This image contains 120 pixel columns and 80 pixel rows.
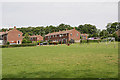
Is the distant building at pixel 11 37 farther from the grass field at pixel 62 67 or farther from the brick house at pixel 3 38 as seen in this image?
the grass field at pixel 62 67

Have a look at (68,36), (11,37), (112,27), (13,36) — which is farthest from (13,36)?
(112,27)

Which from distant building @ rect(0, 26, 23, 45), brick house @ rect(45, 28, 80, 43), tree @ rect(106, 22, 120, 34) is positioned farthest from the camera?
tree @ rect(106, 22, 120, 34)

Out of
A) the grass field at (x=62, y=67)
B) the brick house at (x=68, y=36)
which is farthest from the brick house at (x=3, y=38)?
the grass field at (x=62, y=67)

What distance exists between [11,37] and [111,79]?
61810mm

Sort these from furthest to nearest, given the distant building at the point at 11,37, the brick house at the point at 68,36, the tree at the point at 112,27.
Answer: the tree at the point at 112,27, the brick house at the point at 68,36, the distant building at the point at 11,37

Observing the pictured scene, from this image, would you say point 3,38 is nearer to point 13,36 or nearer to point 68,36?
point 13,36

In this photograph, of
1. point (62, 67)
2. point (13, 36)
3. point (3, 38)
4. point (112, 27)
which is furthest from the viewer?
point (112, 27)

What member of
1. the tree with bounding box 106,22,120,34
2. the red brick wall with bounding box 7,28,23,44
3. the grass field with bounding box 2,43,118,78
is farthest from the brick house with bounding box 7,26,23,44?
the tree with bounding box 106,22,120,34

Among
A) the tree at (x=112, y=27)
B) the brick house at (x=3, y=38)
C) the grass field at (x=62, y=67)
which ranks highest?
the tree at (x=112, y=27)

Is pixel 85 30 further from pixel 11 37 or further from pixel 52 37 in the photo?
pixel 11 37

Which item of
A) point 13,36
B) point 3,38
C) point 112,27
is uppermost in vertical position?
point 112,27

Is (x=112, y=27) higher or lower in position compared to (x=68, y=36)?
higher

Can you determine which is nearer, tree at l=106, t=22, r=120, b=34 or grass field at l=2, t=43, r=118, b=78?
grass field at l=2, t=43, r=118, b=78

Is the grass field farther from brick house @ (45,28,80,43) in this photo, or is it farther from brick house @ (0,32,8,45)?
brick house @ (0,32,8,45)
